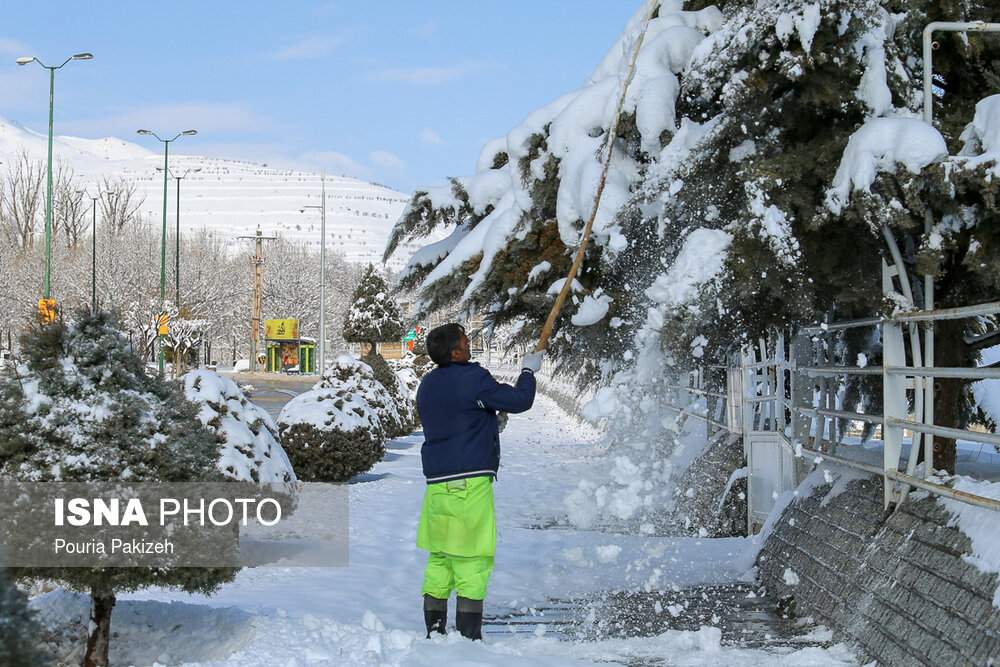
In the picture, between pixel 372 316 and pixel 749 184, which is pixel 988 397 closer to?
pixel 749 184

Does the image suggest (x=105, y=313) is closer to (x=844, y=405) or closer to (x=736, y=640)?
(x=736, y=640)

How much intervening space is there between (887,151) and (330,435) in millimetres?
10132

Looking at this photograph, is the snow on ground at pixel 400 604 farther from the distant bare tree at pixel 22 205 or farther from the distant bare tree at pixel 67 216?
the distant bare tree at pixel 22 205

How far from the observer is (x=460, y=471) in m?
6.20

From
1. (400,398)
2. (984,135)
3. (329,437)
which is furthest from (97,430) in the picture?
(400,398)

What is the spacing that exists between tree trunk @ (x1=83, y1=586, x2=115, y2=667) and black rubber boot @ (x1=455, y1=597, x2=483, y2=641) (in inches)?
67.0

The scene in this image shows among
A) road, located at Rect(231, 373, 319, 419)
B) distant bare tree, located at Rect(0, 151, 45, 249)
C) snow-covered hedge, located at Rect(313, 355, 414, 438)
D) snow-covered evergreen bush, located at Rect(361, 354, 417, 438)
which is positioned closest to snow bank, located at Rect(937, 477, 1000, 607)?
snow-covered hedge, located at Rect(313, 355, 414, 438)

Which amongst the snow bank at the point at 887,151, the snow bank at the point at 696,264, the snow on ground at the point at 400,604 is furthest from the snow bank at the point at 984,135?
the snow on ground at the point at 400,604

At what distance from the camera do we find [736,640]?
634 cm

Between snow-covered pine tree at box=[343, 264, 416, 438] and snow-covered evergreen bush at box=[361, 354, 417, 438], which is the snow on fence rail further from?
snow-covered pine tree at box=[343, 264, 416, 438]

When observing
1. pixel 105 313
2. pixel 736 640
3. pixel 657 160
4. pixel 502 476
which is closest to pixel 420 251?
pixel 657 160

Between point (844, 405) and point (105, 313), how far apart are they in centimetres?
514

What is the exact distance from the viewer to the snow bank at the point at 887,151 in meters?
5.40

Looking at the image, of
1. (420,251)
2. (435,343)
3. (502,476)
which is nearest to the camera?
(435,343)
